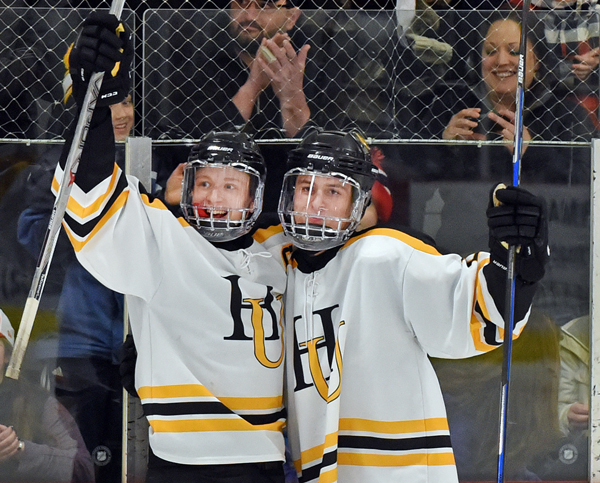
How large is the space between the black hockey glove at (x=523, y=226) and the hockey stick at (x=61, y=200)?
3.22 ft

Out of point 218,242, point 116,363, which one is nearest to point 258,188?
point 218,242

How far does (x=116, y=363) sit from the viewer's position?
254cm

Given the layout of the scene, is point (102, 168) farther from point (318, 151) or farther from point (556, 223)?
point (556, 223)

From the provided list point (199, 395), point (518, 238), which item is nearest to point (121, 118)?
point (199, 395)

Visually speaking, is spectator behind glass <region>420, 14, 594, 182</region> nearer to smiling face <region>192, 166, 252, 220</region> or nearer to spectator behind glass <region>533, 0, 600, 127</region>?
spectator behind glass <region>533, 0, 600, 127</region>

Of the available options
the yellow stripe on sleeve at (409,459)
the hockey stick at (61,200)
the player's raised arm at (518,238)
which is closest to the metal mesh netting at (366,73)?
the hockey stick at (61,200)

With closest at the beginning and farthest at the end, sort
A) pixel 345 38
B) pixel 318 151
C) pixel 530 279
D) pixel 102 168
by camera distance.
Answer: pixel 530 279, pixel 102 168, pixel 318 151, pixel 345 38

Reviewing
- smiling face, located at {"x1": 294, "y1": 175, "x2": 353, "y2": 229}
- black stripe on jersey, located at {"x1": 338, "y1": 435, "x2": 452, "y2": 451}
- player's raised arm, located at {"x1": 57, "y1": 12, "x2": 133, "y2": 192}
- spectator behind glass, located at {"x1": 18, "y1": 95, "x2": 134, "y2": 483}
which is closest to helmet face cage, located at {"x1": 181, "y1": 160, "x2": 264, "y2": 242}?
smiling face, located at {"x1": 294, "y1": 175, "x2": 353, "y2": 229}

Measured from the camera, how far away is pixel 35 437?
2.53 meters

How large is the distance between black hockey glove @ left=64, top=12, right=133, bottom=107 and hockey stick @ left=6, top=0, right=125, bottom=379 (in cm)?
3

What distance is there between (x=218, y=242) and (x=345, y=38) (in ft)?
2.92

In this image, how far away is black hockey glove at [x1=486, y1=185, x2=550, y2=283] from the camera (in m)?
1.67

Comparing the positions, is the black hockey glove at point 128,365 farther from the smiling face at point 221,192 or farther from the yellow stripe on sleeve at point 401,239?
the yellow stripe on sleeve at point 401,239

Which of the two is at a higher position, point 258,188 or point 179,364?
point 258,188
